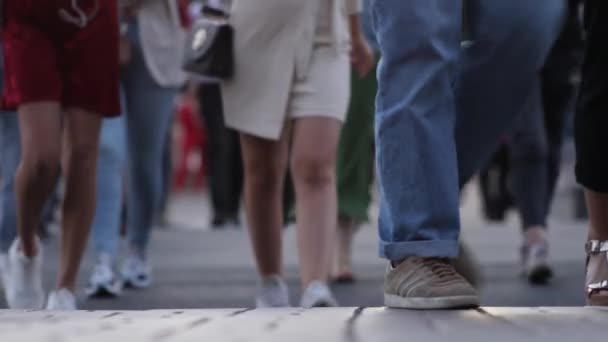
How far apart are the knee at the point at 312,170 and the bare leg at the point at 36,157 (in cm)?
78

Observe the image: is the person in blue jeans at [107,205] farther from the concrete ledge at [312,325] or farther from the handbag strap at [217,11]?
the concrete ledge at [312,325]

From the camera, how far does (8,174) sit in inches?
197

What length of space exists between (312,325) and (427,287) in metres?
0.40

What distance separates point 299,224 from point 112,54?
84cm

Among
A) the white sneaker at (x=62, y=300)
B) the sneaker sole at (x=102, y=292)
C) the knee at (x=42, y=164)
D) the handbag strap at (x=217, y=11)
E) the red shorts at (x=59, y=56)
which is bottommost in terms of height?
the sneaker sole at (x=102, y=292)

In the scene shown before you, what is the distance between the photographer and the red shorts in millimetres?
4359

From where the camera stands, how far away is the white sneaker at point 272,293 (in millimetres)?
4594

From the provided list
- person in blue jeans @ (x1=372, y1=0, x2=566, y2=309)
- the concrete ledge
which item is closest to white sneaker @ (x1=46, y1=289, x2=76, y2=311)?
the concrete ledge

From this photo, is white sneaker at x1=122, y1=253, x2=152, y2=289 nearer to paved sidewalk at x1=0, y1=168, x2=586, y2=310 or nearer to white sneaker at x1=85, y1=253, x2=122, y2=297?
paved sidewalk at x1=0, y1=168, x2=586, y2=310

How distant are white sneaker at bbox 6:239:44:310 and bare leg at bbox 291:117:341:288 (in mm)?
878

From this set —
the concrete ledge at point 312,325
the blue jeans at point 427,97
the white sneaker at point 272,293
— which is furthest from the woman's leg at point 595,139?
the white sneaker at point 272,293

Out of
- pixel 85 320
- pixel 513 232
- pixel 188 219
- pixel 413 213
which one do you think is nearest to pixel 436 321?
pixel 413 213

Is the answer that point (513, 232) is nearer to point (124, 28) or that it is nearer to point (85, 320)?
point (124, 28)

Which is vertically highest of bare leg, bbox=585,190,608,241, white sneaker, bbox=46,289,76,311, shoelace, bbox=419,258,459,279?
bare leg, bbox=585,190,608,241
